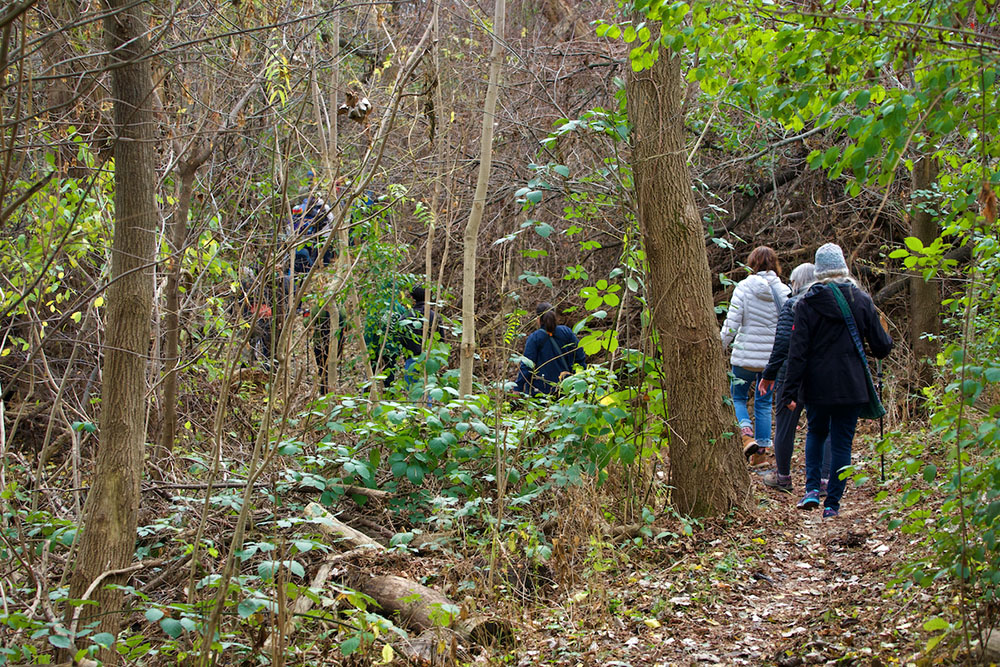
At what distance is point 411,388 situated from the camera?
19.6 ft

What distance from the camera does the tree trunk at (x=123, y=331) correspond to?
3396mm

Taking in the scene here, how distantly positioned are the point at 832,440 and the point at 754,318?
1.68 meters

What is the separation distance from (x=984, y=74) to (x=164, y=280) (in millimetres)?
4930

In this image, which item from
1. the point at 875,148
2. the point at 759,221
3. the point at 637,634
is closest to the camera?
the point at 875,148

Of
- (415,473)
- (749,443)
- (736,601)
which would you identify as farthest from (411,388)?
(749,443)

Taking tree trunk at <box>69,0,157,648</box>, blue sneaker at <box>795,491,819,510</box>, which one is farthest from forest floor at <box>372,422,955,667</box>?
tree trunk at <box>69,0,157,648</box>

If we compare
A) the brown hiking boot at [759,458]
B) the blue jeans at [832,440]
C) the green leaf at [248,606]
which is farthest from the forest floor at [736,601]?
the brown hiking boot at [759,458]

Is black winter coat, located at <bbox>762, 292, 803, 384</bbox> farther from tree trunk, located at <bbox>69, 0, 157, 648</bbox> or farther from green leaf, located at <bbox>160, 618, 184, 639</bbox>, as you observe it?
green leaf, located at <bbox>160, 618, 184, 639</bbox>

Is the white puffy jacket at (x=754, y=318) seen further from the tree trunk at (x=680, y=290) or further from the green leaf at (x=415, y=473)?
the green leaf at (x=415, y=473)

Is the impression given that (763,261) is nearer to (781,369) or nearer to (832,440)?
(781,369)

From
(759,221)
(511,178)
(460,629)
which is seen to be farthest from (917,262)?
(759,221)

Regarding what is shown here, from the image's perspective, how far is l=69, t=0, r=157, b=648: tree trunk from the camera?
3.40m

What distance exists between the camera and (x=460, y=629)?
13.5 feet

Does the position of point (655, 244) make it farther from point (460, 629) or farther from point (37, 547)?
point (37, 547)
